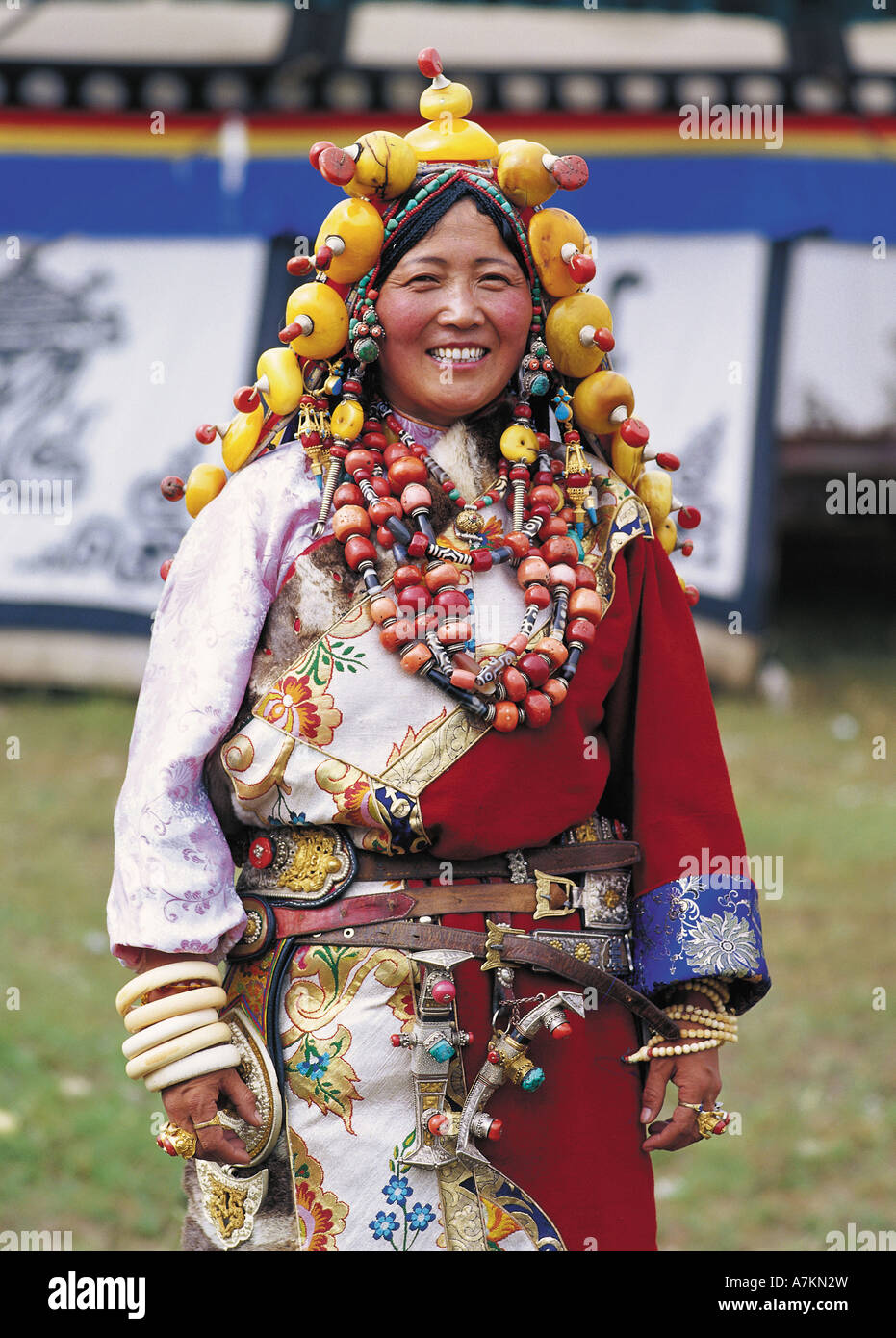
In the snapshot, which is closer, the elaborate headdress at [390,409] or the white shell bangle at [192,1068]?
the white shell bangle at [192,1068]

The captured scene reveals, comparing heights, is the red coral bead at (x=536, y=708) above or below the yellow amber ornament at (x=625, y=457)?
below

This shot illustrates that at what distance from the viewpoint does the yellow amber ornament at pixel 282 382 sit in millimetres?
2256

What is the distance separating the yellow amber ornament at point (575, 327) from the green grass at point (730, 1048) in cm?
210

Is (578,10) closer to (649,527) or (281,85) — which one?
(281,85)

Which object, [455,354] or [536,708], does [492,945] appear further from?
[455,354]

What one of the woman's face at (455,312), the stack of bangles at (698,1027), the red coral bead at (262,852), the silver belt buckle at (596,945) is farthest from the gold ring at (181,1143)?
the woman's face at (455,312)

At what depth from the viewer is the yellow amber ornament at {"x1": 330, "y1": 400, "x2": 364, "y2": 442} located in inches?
87.7

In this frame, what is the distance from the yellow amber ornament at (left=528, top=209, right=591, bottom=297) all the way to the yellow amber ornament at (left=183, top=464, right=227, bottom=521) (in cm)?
58

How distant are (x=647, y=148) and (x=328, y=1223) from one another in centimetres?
561

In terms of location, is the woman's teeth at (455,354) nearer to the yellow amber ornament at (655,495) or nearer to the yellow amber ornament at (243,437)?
the yellow amber ornament at (243,437)

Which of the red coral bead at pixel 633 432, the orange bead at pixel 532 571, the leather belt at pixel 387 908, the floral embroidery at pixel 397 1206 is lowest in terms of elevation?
the floral embroidery at pixel 397 1206

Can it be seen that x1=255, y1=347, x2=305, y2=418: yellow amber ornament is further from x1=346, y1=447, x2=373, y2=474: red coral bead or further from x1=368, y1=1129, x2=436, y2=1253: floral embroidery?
x1=368, y1=1129, x2=436, y2=1253: floral embroidery

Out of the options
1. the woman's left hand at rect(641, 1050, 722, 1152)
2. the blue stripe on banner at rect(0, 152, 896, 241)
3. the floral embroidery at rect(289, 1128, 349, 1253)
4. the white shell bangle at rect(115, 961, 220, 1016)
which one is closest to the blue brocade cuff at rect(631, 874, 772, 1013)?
the woman's left hand at rect(641, 1050, 722, 1152)

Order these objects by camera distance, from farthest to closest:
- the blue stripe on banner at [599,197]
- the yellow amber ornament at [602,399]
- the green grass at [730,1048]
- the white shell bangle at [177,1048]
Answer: the blue stripe on banner at [599,197]
the green grass at [730,1048]
the yellow amber ornament at [602,399]
the white shell bangle at [177,1048]
